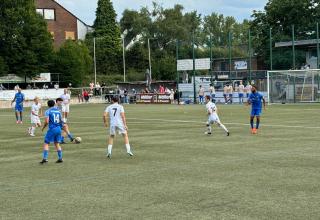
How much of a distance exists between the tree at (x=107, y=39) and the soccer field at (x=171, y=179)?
215ft

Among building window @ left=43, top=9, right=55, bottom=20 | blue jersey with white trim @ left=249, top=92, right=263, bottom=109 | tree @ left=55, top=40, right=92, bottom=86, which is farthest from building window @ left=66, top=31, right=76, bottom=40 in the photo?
blue jersey with white trim @ left=249, top=92, right=263, bottom=109

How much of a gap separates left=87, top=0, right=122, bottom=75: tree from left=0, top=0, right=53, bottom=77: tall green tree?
54.5 ft

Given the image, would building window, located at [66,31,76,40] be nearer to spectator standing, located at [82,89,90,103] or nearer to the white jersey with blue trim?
spectator standing, located at [82,89,90,103]

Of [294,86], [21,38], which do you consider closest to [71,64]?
[21,38]

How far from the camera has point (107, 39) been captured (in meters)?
87.9

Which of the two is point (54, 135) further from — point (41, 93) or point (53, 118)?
point (41, 93)

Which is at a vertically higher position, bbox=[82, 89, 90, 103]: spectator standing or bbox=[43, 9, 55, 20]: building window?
bbox=[43, 9, 55, 20]: building window

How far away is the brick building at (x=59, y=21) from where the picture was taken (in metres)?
88.3

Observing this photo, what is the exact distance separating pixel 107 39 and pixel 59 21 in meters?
8.48

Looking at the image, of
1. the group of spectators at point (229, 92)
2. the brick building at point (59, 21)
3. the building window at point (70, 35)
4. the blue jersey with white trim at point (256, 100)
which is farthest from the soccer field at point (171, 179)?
the building window at point (70, 35)

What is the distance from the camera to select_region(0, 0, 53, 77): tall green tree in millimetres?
68500

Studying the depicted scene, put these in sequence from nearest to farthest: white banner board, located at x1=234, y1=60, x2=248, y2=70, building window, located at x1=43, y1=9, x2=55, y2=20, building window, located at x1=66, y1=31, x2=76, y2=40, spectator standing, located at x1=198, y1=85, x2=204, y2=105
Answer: spectator standing, located at x1=198, y1=85, x2=204, y2=105 → white banner board, located at x1=234, y1=60, x2=248, y2=70 → building window, located at x1=43, y1=9, x2=55, y2=20 → building window, located at x1=66, y1=31, x2=76, y2=40

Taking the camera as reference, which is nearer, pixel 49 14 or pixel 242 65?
pixel 242 65

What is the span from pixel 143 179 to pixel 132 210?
300 centimetres
